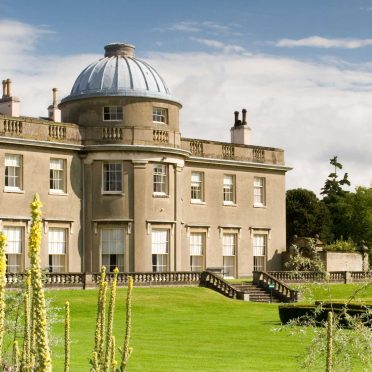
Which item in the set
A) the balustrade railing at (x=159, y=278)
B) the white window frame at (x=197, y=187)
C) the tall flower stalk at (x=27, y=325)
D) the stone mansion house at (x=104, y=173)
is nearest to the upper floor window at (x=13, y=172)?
the stone mansion house at (x=104, y=173)

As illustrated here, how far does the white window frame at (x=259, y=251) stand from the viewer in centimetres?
5012

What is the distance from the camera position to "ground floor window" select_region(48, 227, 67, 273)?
41281mm

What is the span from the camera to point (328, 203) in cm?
8456

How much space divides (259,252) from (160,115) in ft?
36.5

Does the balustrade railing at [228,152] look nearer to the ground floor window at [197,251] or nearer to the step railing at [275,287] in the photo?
the ground floor window at [197,251]

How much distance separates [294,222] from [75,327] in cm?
4591

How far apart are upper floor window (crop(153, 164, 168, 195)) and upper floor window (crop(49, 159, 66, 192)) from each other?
173 inches

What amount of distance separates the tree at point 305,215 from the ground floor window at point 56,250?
1318 inches

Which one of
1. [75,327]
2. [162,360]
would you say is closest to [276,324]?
[75,327]

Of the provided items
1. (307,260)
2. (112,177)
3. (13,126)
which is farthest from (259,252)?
(307,260)

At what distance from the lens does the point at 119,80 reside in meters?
43.0

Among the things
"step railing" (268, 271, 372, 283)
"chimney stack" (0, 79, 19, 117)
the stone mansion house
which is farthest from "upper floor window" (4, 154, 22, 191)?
"step railing" (268, 271, 372, 283)

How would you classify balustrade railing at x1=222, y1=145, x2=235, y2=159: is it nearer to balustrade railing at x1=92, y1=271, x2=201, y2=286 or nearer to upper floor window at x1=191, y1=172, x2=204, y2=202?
upper floor window at x1=191, y1=172, x2=204, y2=202

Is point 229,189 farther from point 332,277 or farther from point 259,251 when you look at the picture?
point 332,277
